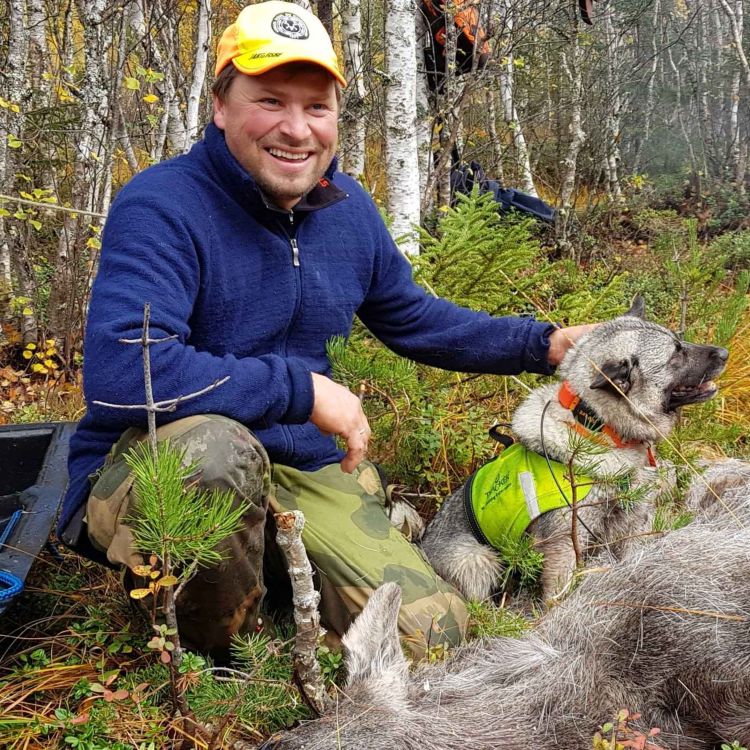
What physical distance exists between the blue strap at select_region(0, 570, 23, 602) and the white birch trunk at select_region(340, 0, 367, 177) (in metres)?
5.27

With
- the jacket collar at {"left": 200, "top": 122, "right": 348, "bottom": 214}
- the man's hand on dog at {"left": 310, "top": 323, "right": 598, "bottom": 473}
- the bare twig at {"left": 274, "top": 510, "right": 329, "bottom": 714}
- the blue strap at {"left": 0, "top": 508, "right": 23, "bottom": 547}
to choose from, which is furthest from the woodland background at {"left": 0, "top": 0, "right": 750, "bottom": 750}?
the jacket collar at {"left": 200, "top": 122, "right": 348, "bottom": 214}

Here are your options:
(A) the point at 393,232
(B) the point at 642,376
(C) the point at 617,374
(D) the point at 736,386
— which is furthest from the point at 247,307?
(D) the point at 736,386

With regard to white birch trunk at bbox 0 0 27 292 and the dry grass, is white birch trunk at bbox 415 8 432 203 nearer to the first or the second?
the dry grass

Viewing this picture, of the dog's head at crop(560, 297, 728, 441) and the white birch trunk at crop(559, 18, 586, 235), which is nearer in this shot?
the dog's head at crop(560, 297, 728, 441)

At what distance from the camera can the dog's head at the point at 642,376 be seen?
11.6 feet

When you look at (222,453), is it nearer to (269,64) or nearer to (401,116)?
(269,64)

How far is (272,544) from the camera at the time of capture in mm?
3115

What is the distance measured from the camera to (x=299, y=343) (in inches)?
134

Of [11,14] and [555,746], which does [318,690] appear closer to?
[555,746]

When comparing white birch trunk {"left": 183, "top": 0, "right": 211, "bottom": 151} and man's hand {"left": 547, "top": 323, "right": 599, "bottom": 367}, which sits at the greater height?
white birch trunk {"left": 183, "top": 0, "right": 211, "bottom": 151}

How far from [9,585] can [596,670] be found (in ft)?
6.62

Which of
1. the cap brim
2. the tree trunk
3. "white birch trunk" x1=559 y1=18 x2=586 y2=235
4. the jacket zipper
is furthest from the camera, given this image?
"white birch trunk" x1=559 y1=18 x2=586 y2=235

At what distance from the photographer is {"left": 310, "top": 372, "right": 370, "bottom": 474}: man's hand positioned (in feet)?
9.14

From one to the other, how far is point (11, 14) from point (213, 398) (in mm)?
5457
